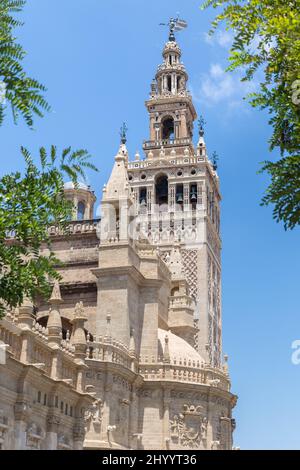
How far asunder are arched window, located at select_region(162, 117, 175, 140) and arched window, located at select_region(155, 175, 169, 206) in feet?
25.4

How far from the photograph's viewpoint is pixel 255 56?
14.9 m

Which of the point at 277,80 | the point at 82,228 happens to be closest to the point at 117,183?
the point at 82,228

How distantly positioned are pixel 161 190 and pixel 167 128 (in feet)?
32.5

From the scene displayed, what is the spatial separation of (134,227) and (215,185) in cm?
3632

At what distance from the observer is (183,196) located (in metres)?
71.8

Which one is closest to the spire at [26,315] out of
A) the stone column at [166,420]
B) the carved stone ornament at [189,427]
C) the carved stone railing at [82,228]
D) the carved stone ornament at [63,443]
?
the carved stone ornament at [63,443]

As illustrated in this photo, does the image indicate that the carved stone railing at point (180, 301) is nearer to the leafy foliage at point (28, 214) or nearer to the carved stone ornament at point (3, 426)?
the carved stone ornament at point (3, 426)

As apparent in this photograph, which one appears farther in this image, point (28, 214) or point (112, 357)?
point (112, 357)

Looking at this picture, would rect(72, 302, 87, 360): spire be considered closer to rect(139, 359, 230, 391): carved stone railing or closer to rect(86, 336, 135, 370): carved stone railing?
rect(86, 336, 135, 370): carved stone railing

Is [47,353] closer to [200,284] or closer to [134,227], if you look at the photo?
[134,227]

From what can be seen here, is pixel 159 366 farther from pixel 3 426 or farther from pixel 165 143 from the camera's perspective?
pixel 165 143

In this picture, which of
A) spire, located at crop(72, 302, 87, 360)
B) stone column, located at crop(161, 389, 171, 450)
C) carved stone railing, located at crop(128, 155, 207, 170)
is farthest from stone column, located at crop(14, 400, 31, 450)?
Answer: carved stone railing, located at crop(128, 155, 207, 170)

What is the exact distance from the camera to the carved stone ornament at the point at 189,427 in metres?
38.6
